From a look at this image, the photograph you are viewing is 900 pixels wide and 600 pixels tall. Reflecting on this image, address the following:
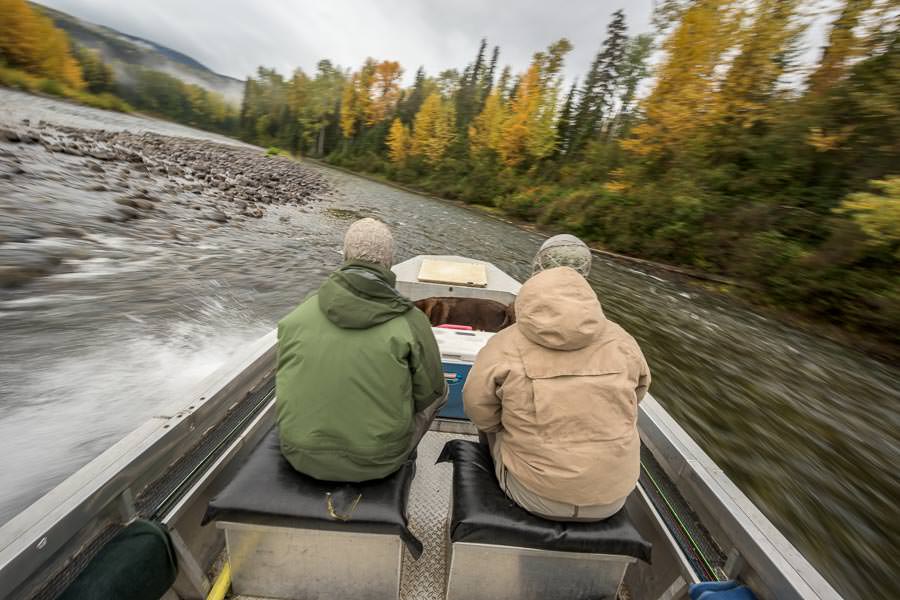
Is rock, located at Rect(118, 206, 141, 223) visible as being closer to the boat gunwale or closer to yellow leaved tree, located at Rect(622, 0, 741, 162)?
the boat gunwale

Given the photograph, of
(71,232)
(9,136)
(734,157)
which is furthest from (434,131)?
(71,232)

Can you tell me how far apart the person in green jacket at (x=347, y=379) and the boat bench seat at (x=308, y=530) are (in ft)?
0.25

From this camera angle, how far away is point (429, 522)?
2.40 m

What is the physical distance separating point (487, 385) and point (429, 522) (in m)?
1.20

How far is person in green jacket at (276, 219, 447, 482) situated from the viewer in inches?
62.7

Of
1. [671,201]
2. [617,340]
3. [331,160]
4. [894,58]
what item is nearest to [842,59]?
[894,58]

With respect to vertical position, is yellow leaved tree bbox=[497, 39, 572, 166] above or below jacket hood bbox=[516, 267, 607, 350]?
above

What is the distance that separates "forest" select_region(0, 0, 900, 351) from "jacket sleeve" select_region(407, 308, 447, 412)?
10.4 m

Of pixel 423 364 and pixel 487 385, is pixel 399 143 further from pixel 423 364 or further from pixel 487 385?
pixel 487 385

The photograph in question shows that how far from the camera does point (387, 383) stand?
1.64 m

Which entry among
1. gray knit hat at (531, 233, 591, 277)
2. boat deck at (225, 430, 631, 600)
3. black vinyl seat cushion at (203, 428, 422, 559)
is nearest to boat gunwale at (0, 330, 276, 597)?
black vinyl seat cushion at (203, 428, 422, 559)

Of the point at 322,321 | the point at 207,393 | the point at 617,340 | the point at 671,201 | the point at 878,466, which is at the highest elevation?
the point at 671,201

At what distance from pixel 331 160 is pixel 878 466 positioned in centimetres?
5315

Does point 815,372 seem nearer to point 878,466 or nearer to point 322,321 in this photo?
point 878,466
